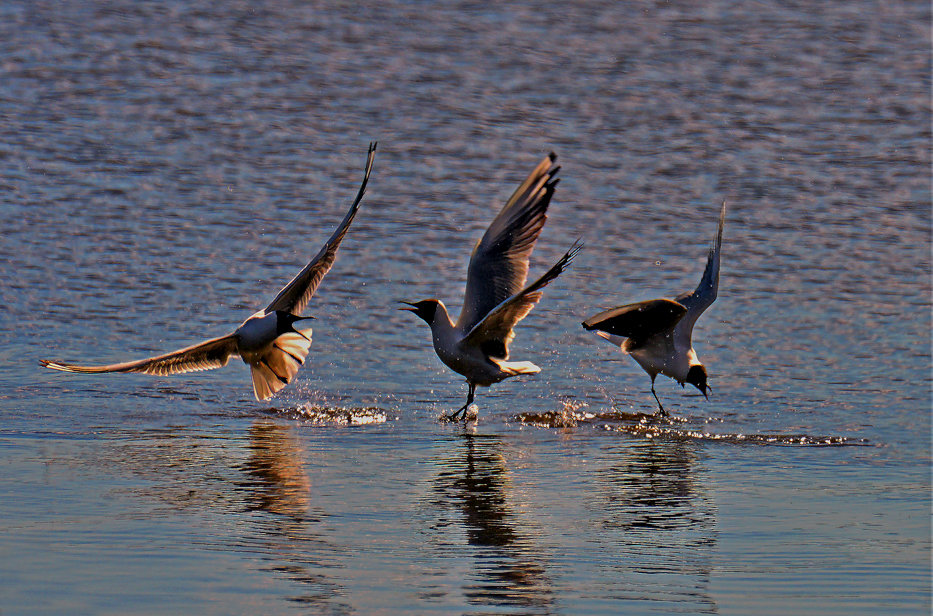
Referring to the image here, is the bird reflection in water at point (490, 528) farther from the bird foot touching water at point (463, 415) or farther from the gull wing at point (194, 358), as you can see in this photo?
the gull wing at point (194, 358)

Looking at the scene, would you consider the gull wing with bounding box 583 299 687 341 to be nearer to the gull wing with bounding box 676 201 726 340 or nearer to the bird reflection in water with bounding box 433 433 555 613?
the gull wing with bounding box 676 201 726 340

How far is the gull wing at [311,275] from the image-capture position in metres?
8.14

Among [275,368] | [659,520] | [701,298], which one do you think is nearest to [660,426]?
[701,298]

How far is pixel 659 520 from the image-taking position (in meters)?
5.68

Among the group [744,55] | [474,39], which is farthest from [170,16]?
[744,55]

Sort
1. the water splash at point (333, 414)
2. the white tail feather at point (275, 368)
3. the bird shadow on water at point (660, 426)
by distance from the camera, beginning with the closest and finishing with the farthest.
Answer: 1. the bird shadow on water at point (660, 426)
2. the water splash at point (333, 414)
3. the white tail feather at point (275, 368)

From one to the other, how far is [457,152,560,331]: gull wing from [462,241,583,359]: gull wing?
322 mm

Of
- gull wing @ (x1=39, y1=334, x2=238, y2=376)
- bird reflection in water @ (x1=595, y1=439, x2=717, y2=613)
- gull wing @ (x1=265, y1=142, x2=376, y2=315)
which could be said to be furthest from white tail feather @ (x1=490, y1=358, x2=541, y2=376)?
gull wing @ (x1=39, y1=334, x2=238, y2=376)

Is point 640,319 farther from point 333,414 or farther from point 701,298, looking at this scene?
point 333,414

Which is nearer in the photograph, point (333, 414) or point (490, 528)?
point (490, 528)

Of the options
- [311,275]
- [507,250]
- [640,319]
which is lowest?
[640,319]

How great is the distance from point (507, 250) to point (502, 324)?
0.91 metres

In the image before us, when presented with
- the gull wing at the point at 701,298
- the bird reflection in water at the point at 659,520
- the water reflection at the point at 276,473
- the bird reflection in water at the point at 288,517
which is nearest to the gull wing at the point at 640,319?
the gull wing at the point at 701,298

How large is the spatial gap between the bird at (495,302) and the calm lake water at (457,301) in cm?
25
